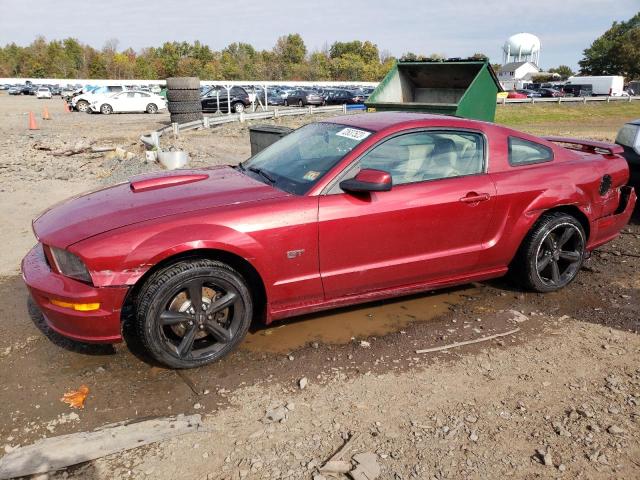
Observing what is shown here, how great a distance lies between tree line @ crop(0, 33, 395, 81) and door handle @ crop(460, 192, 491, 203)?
327 ft

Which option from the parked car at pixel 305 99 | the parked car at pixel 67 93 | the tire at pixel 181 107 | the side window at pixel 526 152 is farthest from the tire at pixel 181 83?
the parked car at pixel 67 93

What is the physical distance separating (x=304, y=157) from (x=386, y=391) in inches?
73.9

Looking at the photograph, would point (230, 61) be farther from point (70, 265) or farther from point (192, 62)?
point (70, 265)

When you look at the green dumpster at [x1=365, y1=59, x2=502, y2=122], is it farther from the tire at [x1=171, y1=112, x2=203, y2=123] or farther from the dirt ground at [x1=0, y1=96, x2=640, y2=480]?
the tire at [x1=171, y1=112, x2=203, y2=123]

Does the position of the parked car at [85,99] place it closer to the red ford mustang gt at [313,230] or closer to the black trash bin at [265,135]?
the black trash bin at [265,135]

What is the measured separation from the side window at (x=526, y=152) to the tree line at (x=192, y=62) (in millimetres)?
99247

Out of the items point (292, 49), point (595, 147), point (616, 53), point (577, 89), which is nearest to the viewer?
point (595, 147)

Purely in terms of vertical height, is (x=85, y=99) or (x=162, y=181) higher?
(x=85, y=99)

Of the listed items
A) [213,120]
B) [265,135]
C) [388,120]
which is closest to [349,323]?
[388,120]

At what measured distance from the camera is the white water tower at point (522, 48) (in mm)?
111375

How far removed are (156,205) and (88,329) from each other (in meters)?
0.88

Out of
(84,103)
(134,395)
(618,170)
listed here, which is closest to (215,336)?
(134,395)

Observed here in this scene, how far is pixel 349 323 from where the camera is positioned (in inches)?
160

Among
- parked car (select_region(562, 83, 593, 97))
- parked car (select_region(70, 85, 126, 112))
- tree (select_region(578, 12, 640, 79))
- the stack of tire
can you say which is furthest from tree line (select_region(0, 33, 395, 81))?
the stack of tire
